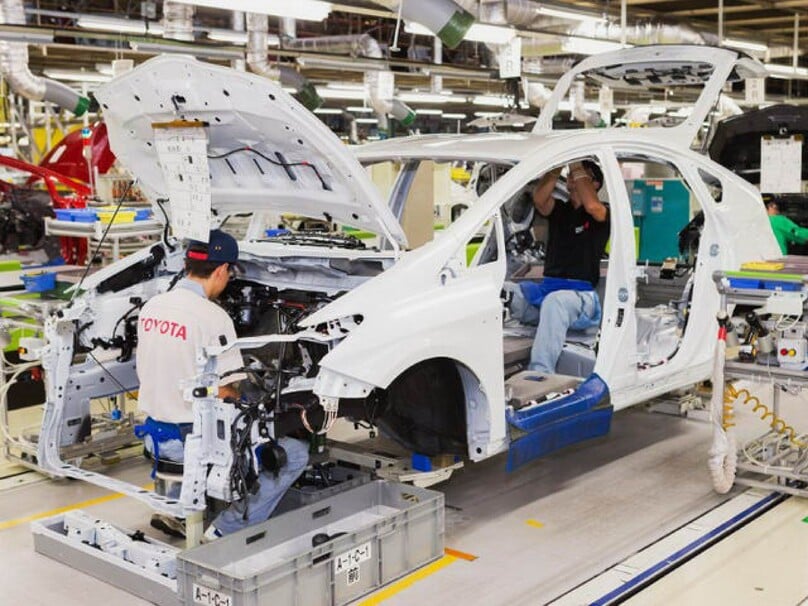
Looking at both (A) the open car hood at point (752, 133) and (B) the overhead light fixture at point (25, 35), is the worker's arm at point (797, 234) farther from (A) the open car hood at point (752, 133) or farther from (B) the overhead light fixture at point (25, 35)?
(B) the overhead light fixture at point (25, 35)

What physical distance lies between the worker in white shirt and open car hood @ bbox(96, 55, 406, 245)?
0.33 m

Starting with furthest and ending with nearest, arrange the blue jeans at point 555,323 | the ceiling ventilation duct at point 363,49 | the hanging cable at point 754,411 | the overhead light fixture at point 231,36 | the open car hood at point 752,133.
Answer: the ceiling ventilation duct at point 363,49 < the overhead light fixture at point 231,36 < the open car hood at point 752,133 < the blue jeans at point 555,323 < the hanging cable at point 754,411

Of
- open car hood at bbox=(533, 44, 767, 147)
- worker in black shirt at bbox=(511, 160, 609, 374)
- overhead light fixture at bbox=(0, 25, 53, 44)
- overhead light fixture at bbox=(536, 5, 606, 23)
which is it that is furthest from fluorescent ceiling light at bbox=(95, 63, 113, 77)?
worker in black shirt at bbox=(511, 160, 609, 374)

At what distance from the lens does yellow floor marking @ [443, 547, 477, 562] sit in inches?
177

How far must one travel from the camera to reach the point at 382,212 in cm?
432

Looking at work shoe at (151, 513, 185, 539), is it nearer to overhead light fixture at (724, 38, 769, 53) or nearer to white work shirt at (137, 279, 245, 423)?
white work shirt at (137, 279, 245, 423)

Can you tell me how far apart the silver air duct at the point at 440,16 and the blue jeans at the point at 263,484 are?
4359mm

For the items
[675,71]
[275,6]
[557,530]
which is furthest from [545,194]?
[275,6]

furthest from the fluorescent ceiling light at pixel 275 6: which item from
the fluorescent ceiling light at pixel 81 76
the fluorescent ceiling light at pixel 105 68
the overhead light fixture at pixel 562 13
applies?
the fluorescent ceiling light at pixel 105 68

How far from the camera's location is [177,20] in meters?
10.9

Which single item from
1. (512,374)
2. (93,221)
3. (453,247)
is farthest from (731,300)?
(93,221)

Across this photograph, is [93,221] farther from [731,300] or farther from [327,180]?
[731,300]

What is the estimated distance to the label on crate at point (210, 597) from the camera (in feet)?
11.8

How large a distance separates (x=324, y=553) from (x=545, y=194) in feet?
9.92
